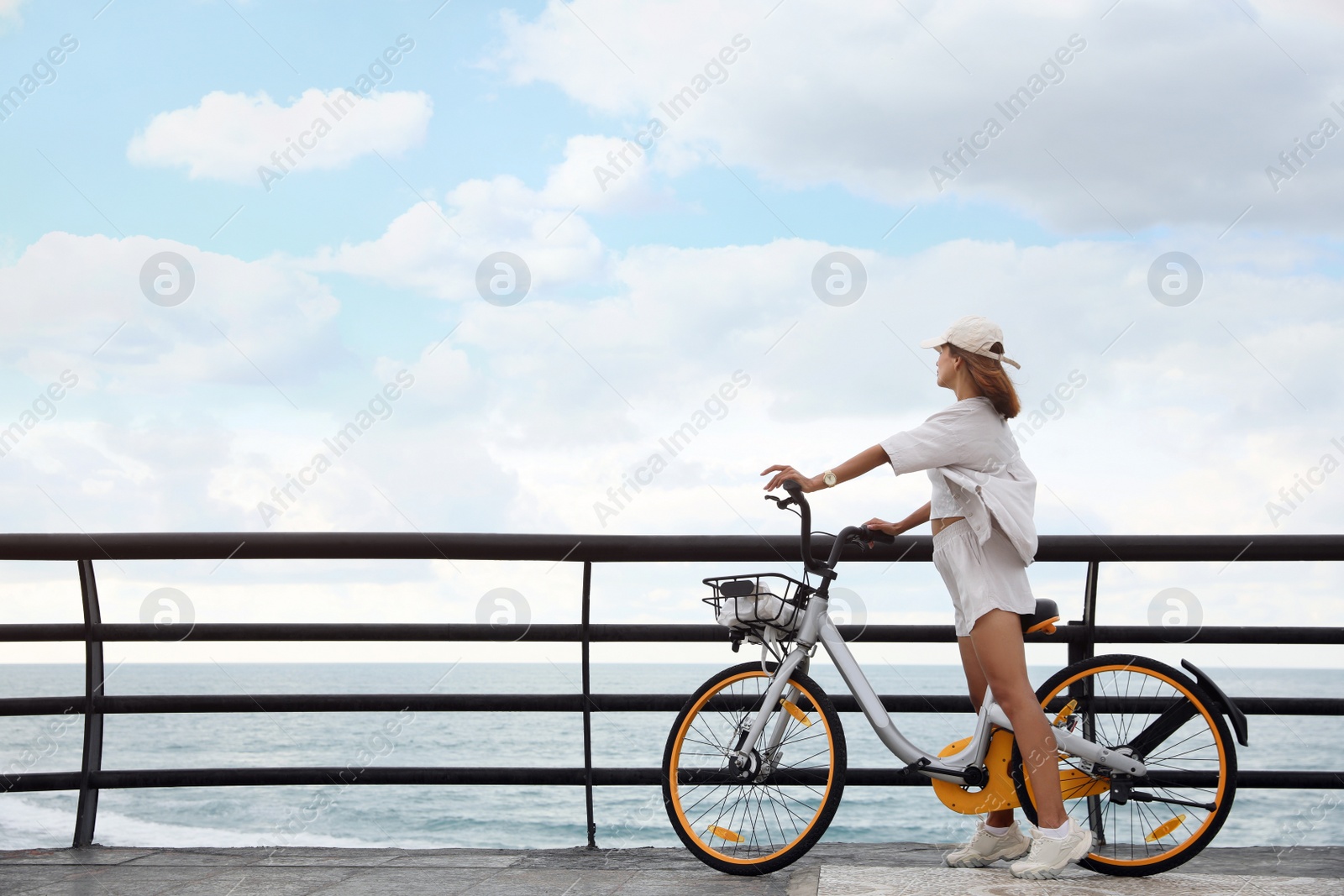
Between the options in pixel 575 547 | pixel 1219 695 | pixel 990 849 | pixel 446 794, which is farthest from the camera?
pixel 446 794

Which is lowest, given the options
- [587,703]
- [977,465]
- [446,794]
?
[446,794]

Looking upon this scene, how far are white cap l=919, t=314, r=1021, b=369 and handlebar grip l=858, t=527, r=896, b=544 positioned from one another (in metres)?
0.61

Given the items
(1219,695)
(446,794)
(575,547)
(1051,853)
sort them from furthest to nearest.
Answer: (446,794)
(575,547)
(1219,695)
(1051,853)

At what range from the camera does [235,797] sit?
37.2m

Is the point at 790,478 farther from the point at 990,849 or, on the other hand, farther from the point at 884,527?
the point at 990,849

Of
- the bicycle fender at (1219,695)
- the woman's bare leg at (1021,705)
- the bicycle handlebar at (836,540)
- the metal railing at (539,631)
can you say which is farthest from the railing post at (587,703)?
the bicycle fender at (1219,695)

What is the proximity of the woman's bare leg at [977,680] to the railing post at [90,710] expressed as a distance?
3091 mm

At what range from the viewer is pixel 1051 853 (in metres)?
2.90

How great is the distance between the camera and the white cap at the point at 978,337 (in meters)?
3.05

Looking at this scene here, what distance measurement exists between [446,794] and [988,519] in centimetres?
3611

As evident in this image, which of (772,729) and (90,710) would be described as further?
(90,710)

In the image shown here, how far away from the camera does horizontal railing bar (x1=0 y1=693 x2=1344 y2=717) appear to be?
3531 millimetres

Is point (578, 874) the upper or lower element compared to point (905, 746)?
lower

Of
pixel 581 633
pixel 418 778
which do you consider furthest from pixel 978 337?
pixel 418 778
